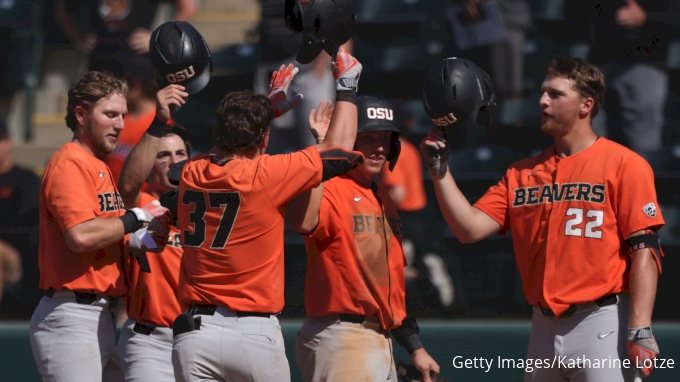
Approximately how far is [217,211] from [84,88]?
102cm

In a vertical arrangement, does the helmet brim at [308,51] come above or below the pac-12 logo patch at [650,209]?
above

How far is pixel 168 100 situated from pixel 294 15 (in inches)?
27.0

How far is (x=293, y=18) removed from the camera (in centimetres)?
390

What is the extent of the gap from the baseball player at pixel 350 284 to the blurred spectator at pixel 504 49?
4.28 m

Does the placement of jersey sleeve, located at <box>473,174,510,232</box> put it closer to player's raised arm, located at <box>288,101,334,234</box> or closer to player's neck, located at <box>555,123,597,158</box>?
player's neck, located at <box>555,123,597,158</box>

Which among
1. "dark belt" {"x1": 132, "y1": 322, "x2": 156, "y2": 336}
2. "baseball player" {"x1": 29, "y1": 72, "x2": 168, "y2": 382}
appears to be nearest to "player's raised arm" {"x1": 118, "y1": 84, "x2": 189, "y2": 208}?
"baseball player" {"x1": 29, "y1": 72, "x2": 168, "y2": 382}

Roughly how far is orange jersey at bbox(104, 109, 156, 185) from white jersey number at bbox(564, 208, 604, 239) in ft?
13.2

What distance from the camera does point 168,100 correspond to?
4070 millimetres

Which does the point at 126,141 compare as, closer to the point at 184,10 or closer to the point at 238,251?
the point at 184,10

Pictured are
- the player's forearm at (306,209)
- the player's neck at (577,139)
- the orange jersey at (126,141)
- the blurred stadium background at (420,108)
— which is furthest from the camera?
the blurred stadium background at (420,108)

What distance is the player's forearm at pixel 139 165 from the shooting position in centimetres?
419

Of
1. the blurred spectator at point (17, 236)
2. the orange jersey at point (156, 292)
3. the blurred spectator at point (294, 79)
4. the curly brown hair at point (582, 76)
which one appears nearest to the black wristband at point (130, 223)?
the orange jersey at point (156, 292)

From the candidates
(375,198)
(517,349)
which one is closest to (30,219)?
(517,349)

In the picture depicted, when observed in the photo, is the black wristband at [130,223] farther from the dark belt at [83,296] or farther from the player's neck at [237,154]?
the player's neck at [237,154]
